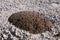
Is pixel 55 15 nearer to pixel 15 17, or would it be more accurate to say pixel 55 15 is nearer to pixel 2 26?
pixel 15 17

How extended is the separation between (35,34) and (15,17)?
5.88ft

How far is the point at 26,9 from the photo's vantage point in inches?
479

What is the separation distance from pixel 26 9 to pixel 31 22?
2579mm

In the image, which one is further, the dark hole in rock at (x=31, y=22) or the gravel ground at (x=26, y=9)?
the dark hole in rock at (x=31, y=22)

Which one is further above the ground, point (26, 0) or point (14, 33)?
point (26, 0)

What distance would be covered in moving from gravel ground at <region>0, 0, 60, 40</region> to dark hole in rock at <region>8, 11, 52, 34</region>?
10.2 inches

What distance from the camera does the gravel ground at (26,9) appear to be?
9.32m

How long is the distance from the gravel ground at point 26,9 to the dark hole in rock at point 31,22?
0.85 feet

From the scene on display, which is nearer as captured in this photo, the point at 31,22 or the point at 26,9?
the point at 31,22

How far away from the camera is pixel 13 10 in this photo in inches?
473

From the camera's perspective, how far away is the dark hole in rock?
9.62 meters

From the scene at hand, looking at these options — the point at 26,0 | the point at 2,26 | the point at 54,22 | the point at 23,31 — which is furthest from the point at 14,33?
the point at 26,0

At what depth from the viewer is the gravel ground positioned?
9.32 meters

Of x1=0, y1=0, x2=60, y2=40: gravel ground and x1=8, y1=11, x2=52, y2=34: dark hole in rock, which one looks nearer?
x1=0, y1=0, x2=60, y2=40: gravel ground
